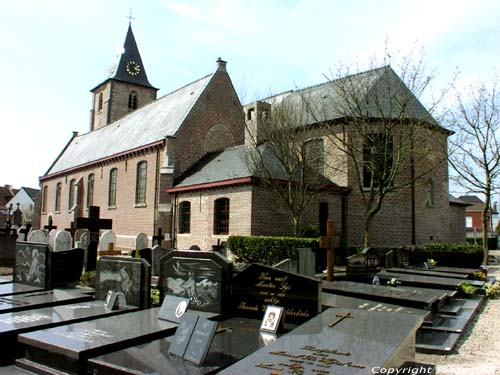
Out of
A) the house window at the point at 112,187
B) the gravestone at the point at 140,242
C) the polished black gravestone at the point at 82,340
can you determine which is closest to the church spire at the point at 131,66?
the house window at the point at 112,187

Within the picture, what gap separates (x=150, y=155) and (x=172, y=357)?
69.5ft

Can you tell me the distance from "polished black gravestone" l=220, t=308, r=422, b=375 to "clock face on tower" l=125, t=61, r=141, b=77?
40351 millimetres

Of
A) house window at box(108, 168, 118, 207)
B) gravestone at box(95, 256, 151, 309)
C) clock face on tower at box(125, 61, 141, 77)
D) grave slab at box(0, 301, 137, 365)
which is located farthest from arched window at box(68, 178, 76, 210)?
grave slab at box(0, 301, 137, 365)

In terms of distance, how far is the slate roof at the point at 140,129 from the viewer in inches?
989

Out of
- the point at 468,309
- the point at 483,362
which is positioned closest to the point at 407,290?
the point at 468,309

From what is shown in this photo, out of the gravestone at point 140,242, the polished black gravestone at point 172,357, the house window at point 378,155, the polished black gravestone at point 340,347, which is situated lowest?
the polished black gravestone at point 172,357

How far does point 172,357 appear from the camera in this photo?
422cm

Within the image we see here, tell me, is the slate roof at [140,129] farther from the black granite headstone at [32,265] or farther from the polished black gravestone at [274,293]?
the polished black gravestone at [274,293]

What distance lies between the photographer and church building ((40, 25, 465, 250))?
62.1 feet

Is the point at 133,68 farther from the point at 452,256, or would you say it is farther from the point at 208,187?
the point at 452,256

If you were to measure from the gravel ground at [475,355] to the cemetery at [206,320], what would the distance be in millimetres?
195

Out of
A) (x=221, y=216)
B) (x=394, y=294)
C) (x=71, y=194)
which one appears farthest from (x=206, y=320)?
(x=71, y=194)

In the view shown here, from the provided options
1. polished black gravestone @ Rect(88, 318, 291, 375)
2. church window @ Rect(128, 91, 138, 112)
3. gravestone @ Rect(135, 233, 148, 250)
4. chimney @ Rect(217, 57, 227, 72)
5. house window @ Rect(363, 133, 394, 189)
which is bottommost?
polished black gravestone @ Rect(88, 318, 291, 375)

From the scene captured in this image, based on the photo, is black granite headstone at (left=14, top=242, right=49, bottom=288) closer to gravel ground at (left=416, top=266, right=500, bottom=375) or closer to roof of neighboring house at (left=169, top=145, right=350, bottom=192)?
gravel ground at (left=416, top=266, right=500, bottom=375)
